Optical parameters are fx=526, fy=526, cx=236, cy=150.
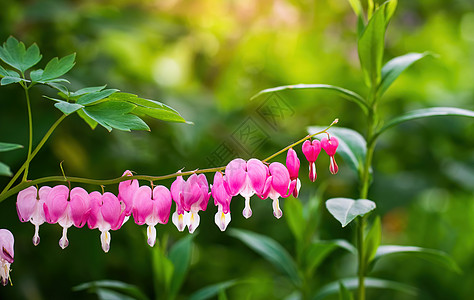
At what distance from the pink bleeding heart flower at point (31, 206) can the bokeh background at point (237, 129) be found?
58 centimetres

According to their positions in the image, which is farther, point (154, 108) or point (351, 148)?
point (351, 148)

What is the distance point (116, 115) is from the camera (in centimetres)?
59

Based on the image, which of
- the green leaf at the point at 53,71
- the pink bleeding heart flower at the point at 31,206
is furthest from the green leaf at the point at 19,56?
the pink bleeding heart flower at the point at 31,206

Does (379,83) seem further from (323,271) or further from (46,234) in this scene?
(46,234)

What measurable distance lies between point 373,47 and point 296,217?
0.36 meters

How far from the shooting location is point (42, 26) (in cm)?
157

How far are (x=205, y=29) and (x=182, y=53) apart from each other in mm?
384

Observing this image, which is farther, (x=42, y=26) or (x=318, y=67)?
(x=318, y=67)

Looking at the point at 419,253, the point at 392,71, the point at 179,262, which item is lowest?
the point at 179,262

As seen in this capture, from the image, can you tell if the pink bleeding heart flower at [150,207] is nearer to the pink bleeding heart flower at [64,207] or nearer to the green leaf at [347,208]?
the pink bleeding heart flower at [64,207]

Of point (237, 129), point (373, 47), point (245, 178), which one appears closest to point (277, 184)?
point (245, 178)

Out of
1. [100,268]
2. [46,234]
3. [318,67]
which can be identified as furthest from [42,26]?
[318,67]

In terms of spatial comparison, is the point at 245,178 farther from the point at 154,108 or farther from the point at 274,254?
the point at 274,254

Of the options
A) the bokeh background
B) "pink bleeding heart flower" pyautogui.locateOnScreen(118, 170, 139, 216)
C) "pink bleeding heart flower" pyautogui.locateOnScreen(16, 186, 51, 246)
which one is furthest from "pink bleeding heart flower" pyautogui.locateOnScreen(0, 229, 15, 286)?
the bokeh background
